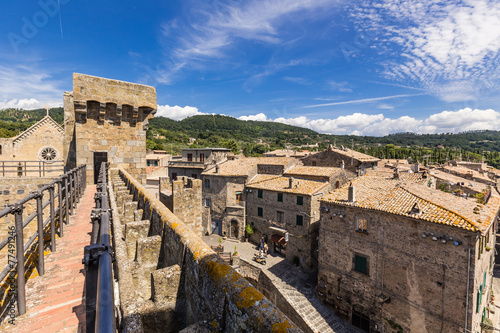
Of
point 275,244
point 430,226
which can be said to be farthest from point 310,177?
point 430,226

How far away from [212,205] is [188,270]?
30.7 meters

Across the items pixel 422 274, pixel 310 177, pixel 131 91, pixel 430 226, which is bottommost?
pixel 422 274

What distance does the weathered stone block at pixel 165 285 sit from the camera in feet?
9.23

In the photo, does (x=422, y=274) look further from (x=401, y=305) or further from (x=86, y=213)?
(x=86, y=213)

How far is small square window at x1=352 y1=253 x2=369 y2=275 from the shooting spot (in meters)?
18.2

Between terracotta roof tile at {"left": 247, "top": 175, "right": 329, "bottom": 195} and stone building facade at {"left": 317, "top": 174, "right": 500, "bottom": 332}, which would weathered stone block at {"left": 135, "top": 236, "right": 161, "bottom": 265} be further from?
terracotta roof tile at {"left": 247, "top": 175, "right": 329, "bottom": 195}

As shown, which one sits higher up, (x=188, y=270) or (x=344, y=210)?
(x=188, y=270)

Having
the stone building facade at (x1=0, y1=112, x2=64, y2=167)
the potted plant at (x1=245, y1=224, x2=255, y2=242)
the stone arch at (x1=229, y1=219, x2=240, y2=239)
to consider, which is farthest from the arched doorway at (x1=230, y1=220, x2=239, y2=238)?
the stone building facade at (x1=0, y1=112, x2=64, y2=167)

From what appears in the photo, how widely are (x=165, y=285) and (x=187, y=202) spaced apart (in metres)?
8.17

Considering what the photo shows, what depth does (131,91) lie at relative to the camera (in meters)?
12.2

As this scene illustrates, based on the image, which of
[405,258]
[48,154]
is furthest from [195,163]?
[405,258]

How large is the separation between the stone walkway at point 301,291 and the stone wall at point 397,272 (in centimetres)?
87

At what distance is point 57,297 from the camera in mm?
2875

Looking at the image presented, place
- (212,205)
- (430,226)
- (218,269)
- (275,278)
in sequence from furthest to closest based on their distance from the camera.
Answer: (212,205), (275,278), (430,226), (218,269)
